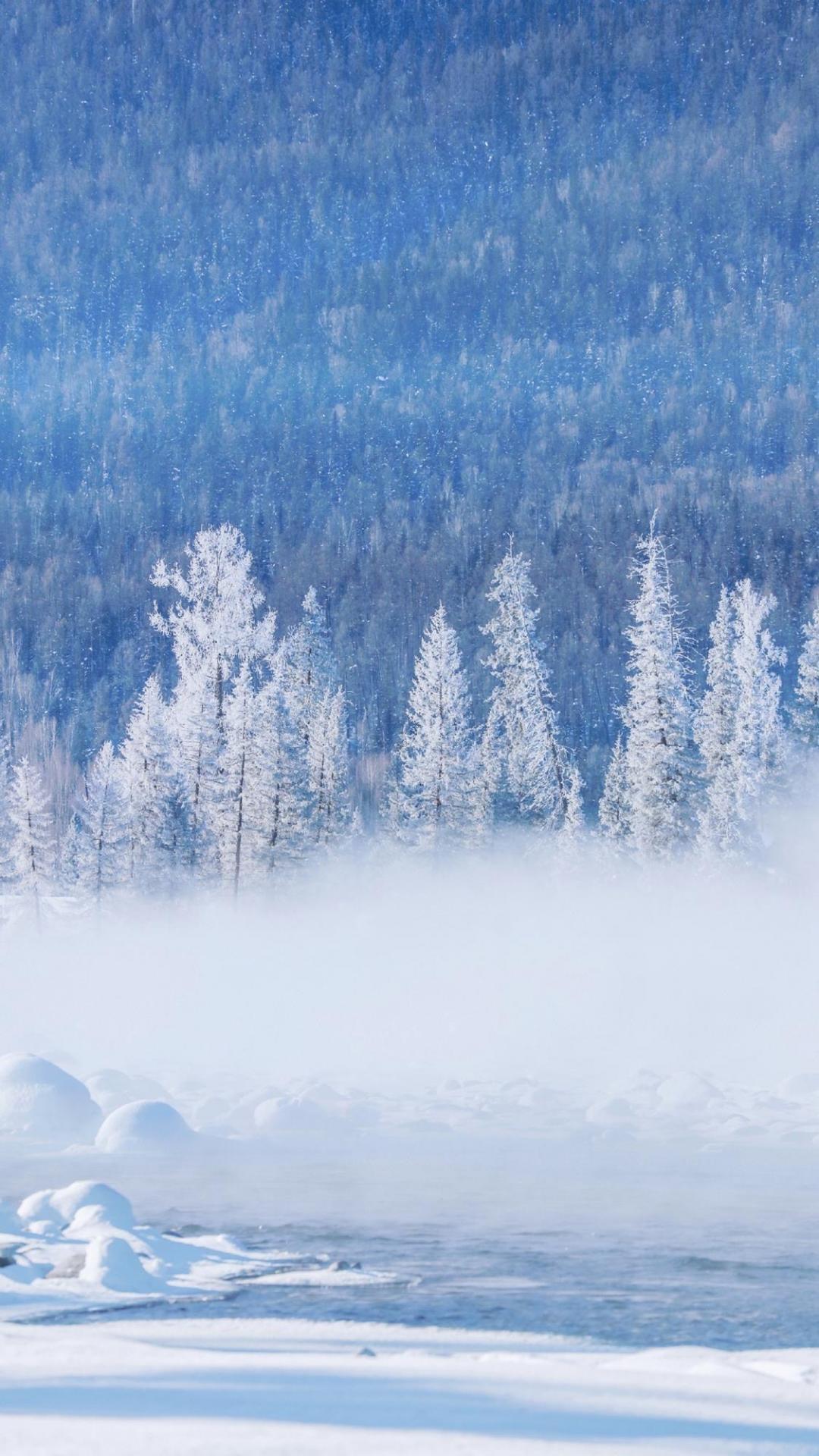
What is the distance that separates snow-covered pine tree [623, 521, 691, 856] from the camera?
45.1m

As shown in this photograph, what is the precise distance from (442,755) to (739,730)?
32.3 feet

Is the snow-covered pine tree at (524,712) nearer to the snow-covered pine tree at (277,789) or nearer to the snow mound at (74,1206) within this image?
the snow-covered pine tree at (277,789)

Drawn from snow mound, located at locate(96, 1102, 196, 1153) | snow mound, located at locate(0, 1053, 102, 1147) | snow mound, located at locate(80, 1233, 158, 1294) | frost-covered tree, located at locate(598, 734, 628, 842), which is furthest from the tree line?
snow mound, located at locate(80, 1233, 158, 1294)

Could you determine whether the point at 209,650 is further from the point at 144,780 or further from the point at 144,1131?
the point at 144,1131

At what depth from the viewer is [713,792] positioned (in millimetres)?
47781

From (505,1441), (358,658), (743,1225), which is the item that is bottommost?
(358,658)

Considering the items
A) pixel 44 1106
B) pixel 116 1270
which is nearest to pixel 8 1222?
pixel 116 1270

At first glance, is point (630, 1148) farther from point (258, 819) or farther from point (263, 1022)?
point (258, 819)

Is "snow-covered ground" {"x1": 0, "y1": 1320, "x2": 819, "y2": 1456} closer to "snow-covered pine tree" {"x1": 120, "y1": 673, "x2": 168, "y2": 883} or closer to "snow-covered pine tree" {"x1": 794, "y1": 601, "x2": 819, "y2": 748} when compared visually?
"snow-covered pine tree" {"x1": 120, "y1": 673, "x2": 168, "y2": 883}

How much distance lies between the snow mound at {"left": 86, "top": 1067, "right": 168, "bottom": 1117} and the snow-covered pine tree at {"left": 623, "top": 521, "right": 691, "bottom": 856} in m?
21.8

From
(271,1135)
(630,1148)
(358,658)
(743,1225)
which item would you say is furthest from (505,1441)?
(358,658)

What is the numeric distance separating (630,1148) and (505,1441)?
16041mm

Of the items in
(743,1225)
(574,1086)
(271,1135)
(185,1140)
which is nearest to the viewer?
(743,1225)

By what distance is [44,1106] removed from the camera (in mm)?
23266
